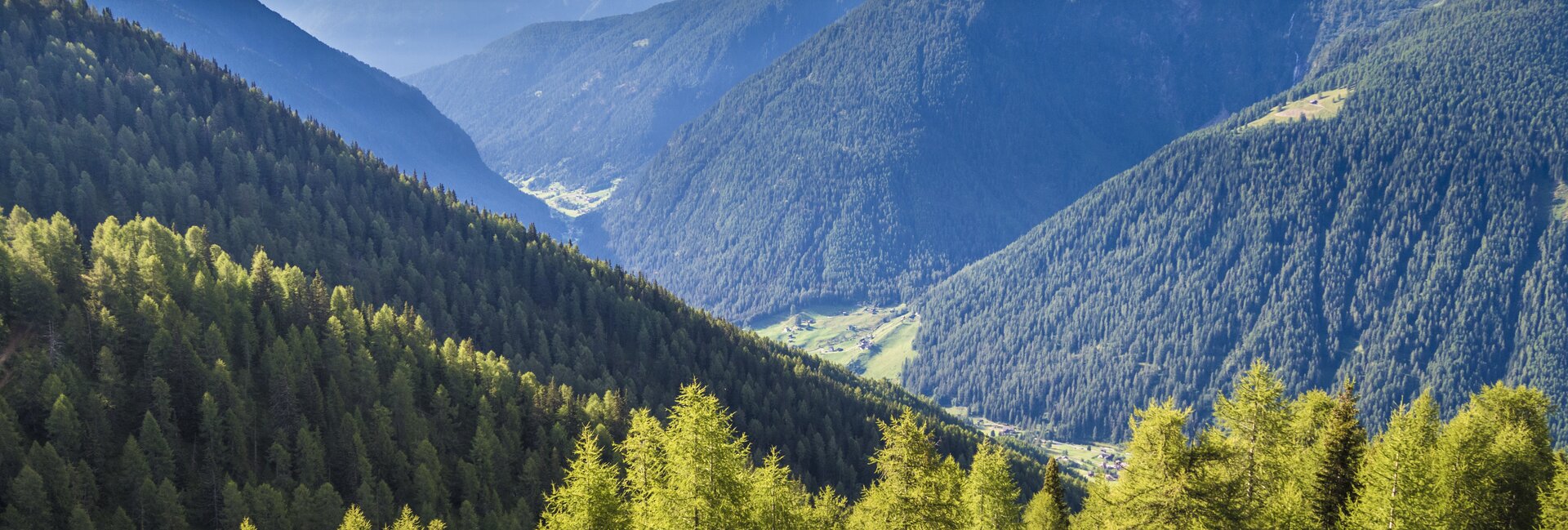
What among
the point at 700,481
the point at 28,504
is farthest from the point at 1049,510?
the point at 28,504

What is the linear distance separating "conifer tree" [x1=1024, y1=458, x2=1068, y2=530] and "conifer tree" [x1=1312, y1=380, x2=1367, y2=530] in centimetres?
1991

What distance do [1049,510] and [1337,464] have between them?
21.5m

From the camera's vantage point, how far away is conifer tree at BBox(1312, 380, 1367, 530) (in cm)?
5938

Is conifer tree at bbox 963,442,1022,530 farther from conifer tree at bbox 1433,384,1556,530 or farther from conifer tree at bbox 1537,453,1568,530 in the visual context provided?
conifer tree at bbox 1537,453,1568,530

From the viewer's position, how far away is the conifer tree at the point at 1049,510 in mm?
76125

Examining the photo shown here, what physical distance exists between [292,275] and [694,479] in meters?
131

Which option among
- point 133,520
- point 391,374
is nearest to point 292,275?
point 391,374

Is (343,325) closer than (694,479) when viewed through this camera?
No

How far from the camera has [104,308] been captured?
120m

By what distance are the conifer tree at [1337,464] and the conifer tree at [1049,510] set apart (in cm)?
1991

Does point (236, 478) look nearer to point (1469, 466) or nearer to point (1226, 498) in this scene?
point (1226, 498)

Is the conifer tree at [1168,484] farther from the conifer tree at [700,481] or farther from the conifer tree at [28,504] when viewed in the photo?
the conifer tree at [28,504]

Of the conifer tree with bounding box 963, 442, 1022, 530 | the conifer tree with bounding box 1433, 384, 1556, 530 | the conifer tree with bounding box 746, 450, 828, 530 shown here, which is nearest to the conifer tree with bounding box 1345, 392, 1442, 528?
the conifer tree with bounding box 1433, 384, 1556, 530

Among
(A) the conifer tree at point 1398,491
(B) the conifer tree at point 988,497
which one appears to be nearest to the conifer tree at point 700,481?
(B) the conifer tree at point 988,497
